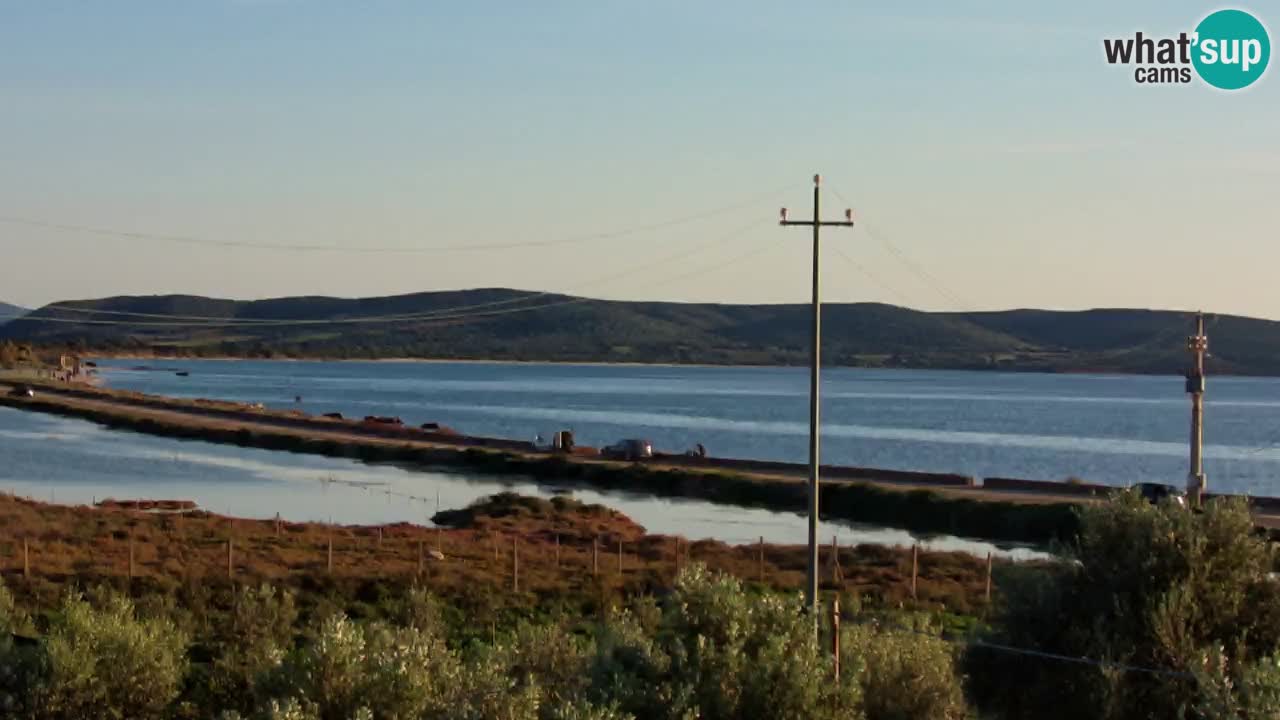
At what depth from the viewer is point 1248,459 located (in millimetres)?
103500

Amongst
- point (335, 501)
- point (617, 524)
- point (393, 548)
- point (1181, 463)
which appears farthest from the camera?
point (1181, 463)

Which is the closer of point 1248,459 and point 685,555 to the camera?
point 685,555

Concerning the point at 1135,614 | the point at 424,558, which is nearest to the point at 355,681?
the point at 1135,614

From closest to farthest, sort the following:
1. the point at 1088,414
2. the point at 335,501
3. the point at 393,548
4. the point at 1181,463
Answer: the point at 393,548, the point at 335,501, the point at 1181,463, the point at 1088,414

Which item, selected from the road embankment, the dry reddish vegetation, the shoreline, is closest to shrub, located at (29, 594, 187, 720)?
the dry reddish vegetation

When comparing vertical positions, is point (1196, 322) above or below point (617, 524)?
above

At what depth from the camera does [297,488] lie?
65125 millimetres

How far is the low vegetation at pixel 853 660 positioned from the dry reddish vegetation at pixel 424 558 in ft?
40.5

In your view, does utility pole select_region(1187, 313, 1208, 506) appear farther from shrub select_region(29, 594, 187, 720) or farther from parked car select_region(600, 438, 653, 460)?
parked car select_region(600, 438, 653, 460)

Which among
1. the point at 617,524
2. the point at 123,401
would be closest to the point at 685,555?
the point at 617,524

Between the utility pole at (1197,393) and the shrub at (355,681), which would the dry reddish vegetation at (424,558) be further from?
the shrub at (355,681)

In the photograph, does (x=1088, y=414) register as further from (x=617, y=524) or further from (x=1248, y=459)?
(x=617, y=524)

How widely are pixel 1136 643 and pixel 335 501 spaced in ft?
159

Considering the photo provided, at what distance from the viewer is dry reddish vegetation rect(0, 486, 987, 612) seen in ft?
109
